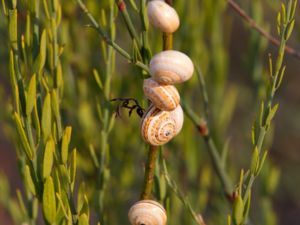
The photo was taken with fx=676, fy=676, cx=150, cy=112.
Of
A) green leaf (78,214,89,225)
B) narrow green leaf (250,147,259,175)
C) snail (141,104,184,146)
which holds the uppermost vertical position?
snail (141,104,184,146)

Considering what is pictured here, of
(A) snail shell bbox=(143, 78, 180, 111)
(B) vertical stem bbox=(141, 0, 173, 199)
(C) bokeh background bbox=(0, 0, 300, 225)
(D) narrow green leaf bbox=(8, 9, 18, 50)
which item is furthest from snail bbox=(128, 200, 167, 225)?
(C) bokeh background bbox=(0, 0, 300, 225)

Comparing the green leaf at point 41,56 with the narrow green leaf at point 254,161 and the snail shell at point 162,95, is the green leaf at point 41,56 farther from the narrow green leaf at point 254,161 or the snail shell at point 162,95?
the narrow green leaf at point 254,161

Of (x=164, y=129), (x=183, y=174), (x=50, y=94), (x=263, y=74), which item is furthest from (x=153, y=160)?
(x=183, y=174)

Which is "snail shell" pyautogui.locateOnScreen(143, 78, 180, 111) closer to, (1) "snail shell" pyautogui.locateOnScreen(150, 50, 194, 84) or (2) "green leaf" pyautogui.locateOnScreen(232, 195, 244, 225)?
(1) "snail shell" pyautogui.locateOnScreen(150, 50, 194, 84)

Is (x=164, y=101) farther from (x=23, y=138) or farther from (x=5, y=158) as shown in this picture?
(x=5, y=158)

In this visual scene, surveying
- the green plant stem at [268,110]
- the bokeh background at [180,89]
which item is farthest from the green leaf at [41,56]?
the bokeh background at [180,89]

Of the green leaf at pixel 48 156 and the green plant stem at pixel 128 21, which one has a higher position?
the green plant stem at pixel 128 21

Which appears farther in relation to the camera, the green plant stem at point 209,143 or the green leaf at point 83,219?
the green plant stem at point 209,143
